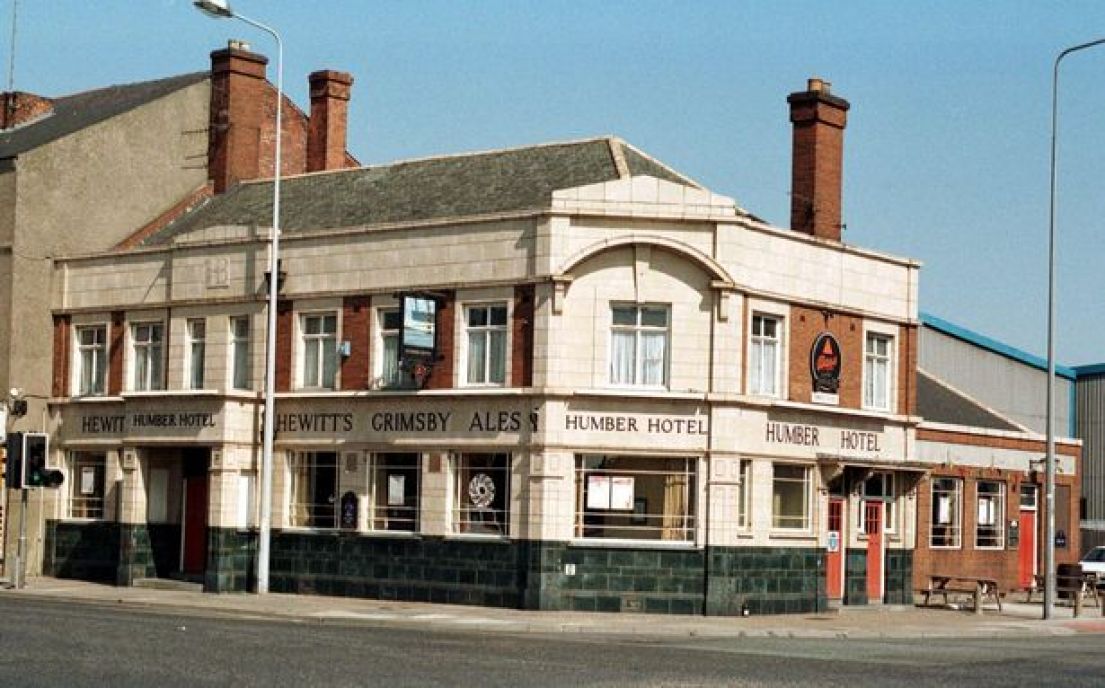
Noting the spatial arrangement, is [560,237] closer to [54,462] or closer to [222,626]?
[222,626]

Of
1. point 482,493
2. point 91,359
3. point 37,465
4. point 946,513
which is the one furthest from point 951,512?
point 37,465

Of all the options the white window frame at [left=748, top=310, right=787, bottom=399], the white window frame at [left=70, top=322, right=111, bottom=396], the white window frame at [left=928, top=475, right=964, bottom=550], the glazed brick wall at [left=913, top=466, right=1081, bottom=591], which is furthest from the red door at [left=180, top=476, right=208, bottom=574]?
the white window frame at [left=928, top=475, right=964, bottom=550]

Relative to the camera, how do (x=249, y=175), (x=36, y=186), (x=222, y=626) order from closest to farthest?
(x=222, y=626), (x=36, y=186), (x=249, y=175)

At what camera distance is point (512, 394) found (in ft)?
116

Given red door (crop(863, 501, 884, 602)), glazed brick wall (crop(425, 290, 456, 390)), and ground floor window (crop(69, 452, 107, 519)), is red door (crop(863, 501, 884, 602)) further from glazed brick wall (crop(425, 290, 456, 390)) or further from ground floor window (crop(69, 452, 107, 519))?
ground floor window (crop(69, 452, 107, 519))

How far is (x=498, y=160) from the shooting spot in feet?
135

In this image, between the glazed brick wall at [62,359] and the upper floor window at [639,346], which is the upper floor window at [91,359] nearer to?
the glazed brick wall at [62,359]

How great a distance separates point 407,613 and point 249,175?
17.7 m

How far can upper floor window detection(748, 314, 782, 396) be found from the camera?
36625mm

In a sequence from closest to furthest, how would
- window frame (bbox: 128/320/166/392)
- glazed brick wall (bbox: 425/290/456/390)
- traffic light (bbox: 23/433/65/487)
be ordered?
glazed brick wall (bbox: 425/290/456/390), traffic light (bbox: 23/433/65/487), window frame (bbox: 128/320/166/392)

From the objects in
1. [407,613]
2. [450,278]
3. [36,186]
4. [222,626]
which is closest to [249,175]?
[36,186]

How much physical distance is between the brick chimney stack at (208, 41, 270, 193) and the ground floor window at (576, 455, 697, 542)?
16331 mm

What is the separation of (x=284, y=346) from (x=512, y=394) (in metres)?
6.78

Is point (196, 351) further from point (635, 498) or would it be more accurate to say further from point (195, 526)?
point (635, 498)
